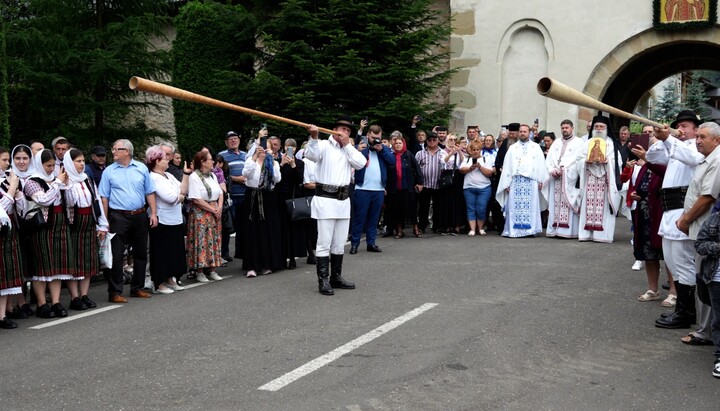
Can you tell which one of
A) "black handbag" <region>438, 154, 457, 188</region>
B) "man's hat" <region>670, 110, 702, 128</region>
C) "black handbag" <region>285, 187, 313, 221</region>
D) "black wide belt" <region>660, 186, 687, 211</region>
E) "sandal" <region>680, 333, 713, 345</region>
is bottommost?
"sandal" <region>680, 333, 713, 345</region>

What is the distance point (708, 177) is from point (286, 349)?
364 centimetres

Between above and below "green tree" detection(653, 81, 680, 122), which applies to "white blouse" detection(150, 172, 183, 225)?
below

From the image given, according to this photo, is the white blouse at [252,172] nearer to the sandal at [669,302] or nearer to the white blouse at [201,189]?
the white blouse at [201,189]

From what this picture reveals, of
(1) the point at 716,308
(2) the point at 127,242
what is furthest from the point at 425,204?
(1) the point at 716,308

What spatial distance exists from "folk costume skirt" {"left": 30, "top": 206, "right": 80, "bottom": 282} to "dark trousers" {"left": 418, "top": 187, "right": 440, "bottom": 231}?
27.1ft

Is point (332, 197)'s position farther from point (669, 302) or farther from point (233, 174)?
point (669, 302)

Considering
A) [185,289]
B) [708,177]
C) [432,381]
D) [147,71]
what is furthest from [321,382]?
[147,71]

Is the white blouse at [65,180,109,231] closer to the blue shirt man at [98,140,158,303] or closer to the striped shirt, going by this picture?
the blue shirt man at [98,140,158,303]

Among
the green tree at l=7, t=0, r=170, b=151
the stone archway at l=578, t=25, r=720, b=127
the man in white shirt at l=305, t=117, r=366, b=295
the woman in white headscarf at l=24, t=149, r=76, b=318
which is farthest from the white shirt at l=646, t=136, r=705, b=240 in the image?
the green tree at l=7, t=0, r=170, b=151

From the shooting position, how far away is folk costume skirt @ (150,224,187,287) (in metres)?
9.64

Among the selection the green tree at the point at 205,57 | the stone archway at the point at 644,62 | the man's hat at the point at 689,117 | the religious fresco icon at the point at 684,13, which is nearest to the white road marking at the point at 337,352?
the man's hat at the point at 689,117

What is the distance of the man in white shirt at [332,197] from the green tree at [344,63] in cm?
966

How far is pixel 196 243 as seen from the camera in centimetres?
1045

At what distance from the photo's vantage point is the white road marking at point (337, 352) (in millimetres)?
5695
